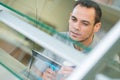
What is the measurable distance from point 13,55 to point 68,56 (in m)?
0.61

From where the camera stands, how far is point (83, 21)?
2.55ft

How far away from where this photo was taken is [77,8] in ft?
2.71

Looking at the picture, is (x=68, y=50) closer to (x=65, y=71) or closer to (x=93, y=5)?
(x=65, y=71)

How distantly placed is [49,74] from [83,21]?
216 mm

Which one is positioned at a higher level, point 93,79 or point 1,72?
point 93,79

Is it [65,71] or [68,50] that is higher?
[68,50]

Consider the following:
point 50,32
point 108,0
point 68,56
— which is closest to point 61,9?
point 108,0

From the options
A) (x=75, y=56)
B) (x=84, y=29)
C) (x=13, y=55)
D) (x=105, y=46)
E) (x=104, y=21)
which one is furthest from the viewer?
(x=13, y=55)

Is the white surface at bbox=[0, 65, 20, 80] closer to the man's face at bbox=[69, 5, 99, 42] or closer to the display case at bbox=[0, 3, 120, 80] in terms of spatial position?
the display case at bbox=[0, 3, 120, 80]

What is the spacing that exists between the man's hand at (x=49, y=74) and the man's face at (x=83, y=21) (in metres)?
0.16

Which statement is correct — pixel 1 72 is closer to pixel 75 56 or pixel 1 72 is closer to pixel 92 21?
pixel 92 21

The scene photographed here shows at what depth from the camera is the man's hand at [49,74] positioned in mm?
833

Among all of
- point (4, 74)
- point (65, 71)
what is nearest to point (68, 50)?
point (65, 71)

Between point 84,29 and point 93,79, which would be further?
point 84,29
